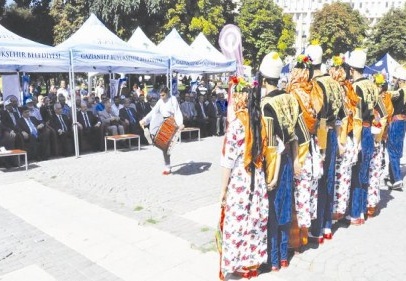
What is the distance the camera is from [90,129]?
38.0 ft

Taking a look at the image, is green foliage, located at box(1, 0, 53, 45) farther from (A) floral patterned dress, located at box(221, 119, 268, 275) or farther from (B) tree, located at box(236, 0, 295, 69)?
(A) floral patterned dress, located at box(221, 119, 268, 275)

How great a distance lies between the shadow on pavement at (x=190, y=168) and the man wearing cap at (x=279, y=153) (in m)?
4.54

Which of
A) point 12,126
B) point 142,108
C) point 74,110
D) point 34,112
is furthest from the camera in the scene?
point 142,108

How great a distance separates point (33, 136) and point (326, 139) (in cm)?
758

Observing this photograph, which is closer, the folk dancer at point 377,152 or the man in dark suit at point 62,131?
the folk dancer at point 377,152

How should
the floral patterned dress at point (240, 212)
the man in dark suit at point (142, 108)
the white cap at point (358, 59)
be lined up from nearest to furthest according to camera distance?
the floral patterned dress at point (240, 212), the white cap at point (358, 59), the man in dark suit at point (142, 108)

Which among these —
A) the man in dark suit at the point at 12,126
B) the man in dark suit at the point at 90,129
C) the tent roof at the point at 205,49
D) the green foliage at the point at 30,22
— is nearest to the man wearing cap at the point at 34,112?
the man in dark suit at the point at 12,126

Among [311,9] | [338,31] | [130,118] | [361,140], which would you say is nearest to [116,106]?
[130,118]

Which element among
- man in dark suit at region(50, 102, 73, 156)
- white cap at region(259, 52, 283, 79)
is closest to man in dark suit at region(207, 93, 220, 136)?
man in dark suit at region(50, 102, 73, 156)

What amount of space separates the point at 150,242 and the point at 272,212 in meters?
1.68

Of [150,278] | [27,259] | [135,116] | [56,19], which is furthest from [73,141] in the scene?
[56,19]

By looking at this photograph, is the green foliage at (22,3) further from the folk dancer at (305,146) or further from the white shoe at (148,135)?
the folk dancer at (305,146)

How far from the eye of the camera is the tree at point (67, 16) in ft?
103

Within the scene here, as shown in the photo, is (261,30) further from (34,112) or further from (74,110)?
(74,110)
